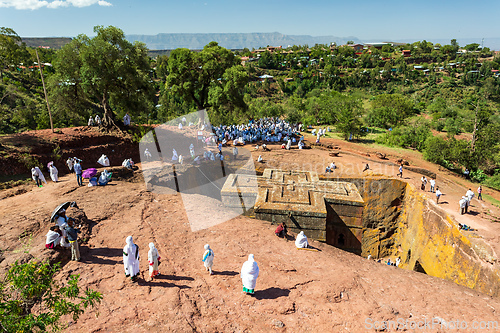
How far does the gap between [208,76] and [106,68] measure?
881 centimetres

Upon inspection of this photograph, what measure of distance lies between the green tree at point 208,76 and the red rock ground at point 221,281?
1452 cm

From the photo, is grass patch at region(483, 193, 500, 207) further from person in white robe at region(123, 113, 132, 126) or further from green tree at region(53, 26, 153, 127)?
person in white robe at region(123, 113, 132, 126)

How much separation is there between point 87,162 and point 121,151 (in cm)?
249

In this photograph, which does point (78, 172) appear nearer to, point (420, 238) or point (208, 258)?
point (208, 258)

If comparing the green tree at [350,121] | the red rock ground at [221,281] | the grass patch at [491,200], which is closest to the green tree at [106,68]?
the red rock ground at [221,281]

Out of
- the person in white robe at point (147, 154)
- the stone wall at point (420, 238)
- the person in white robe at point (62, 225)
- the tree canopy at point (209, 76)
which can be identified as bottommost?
the stone wall at point (420, 238)

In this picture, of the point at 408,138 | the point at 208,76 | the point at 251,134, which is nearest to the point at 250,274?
the point at 251,134

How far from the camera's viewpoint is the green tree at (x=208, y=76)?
940 inches

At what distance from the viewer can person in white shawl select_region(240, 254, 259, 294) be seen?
275 inches

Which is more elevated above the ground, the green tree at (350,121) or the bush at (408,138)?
the green tree at (350,121)

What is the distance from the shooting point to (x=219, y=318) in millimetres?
6496

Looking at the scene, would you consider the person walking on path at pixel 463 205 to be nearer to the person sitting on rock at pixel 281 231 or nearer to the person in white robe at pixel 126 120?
the person sitting on rock at pixel 281 231

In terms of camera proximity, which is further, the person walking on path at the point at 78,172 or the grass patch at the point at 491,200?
the grass patch at the point at 491,200

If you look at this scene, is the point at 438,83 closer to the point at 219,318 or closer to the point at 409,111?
the point at 409,111
